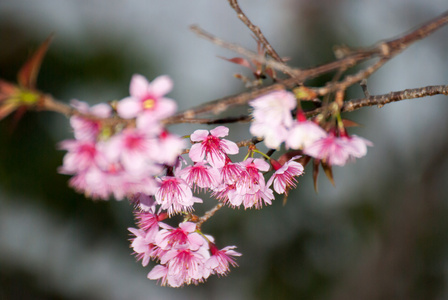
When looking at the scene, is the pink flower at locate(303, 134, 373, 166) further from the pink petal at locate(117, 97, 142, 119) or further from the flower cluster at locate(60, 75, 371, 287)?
the pink petal at locate(117, 97, 142, 119)

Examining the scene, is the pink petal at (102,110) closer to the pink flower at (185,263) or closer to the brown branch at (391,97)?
the pink flower at (185,263)

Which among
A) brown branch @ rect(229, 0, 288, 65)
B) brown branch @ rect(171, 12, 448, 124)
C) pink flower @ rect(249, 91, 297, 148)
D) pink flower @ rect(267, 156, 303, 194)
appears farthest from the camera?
pink flower @ rect(267, 156, 303, 194)

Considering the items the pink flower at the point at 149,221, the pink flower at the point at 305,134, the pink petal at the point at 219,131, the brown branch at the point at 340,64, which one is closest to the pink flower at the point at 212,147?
the pink petal at the point at 219,131

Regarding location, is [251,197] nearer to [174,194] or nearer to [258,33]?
[174,194]

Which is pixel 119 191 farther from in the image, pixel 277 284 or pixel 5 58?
pixel 5 58

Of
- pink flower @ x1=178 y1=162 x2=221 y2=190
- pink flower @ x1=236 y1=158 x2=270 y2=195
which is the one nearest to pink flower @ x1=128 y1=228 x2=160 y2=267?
pink flower @ x1=178 y1=162 x2=221 y2=190

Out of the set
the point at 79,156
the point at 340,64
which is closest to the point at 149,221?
the point at 79,156
